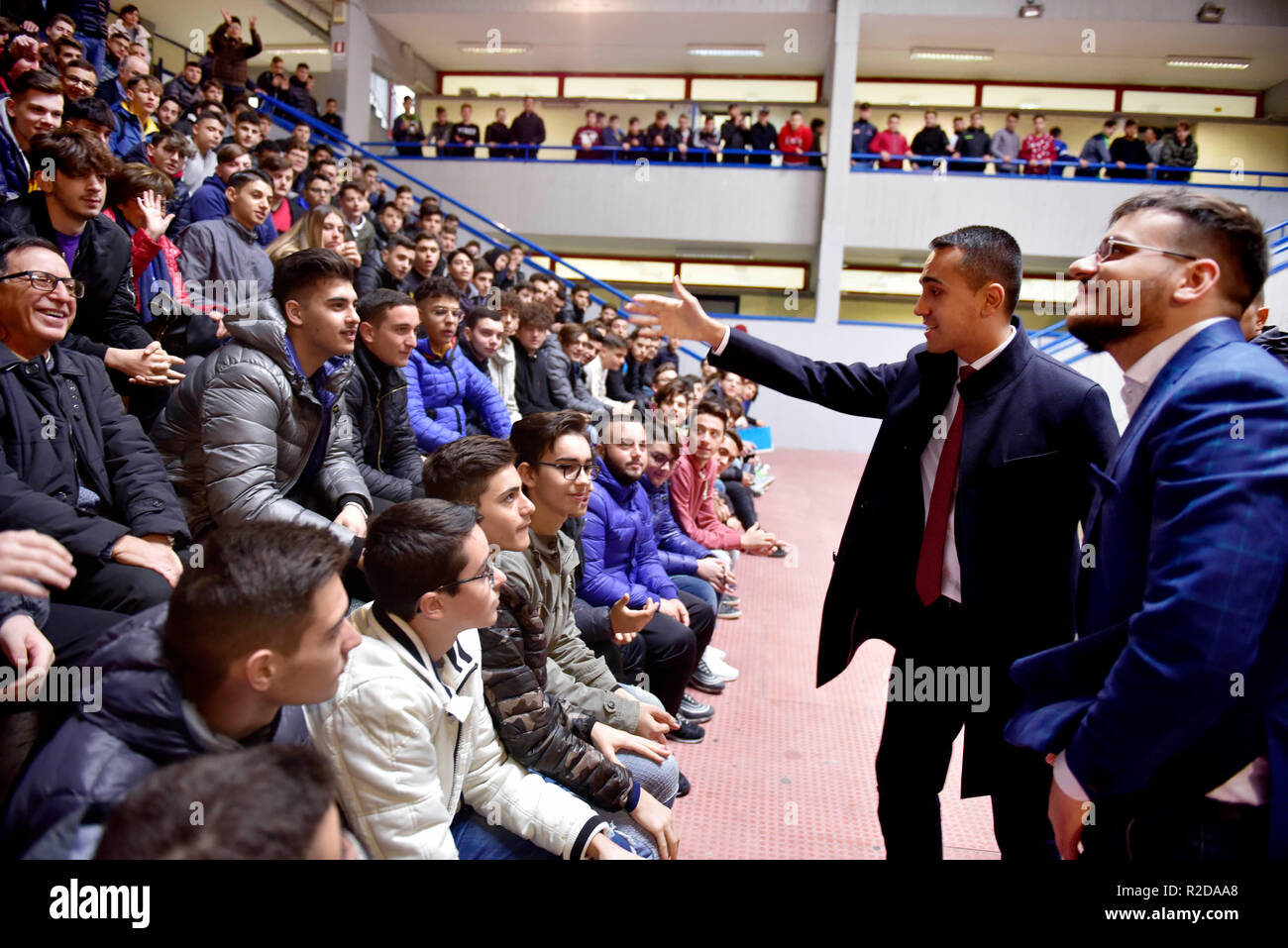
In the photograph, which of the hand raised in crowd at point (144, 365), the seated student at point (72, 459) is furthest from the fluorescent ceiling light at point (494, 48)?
the seated student at point (72, 459)

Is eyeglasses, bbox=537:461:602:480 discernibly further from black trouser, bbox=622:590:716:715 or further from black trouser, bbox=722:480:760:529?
black trouser, bbox=722:480:760:529

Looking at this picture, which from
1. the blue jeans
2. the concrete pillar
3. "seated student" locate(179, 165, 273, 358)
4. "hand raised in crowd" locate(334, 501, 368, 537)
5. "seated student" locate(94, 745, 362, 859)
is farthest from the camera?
the concrete pillar

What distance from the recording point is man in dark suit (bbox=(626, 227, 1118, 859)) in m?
1.55

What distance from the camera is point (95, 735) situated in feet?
3.05

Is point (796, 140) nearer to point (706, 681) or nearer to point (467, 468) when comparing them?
point (706, 681)

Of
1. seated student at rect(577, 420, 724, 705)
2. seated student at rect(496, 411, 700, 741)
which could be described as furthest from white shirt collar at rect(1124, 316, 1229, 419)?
seated student at rect(577, 420, 724, 705)

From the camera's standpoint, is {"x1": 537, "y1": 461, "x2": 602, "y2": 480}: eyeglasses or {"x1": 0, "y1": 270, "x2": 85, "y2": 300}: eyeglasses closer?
{"x1": 0, "y1": 270, "x2": 85, "y2": 300}: eyeglasses

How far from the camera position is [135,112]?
466 cm

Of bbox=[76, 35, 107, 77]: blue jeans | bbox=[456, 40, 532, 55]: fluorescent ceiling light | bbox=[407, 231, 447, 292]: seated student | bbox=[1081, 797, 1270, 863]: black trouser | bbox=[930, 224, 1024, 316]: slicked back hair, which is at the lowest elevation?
bbox=[1081, 797, 1270, 863]: black trouser

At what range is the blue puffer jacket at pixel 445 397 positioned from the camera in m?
3.39

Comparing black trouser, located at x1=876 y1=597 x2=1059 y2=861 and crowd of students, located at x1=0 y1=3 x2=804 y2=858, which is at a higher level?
crowd of students, located at x1=0 y1=3 x2=804 y2=858

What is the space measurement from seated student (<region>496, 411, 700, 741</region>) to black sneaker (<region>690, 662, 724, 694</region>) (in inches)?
30.8

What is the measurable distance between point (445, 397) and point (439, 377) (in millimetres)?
93
